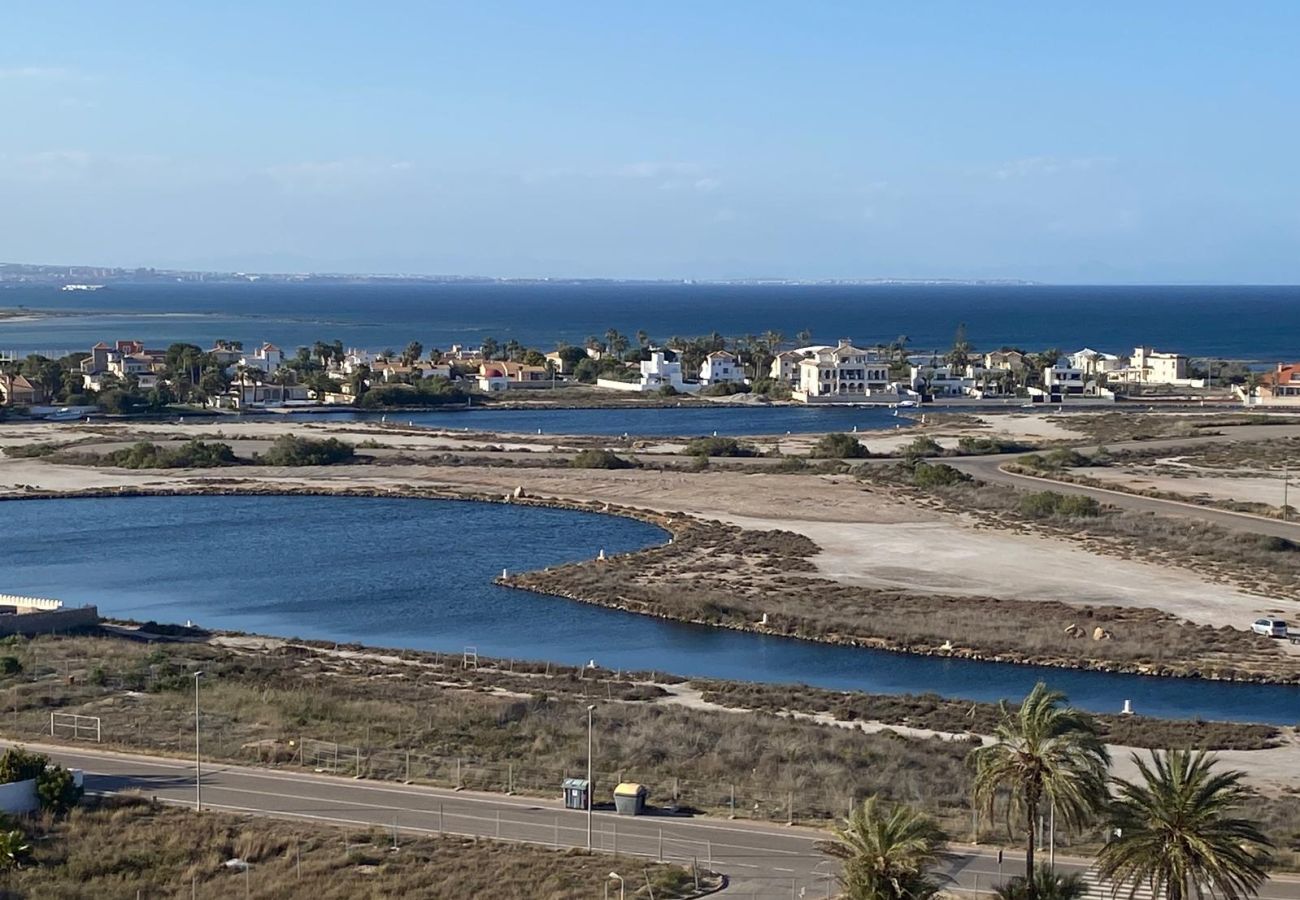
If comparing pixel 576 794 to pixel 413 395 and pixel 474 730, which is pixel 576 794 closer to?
pixel 474 730

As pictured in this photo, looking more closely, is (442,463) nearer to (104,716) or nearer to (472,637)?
(472,637)

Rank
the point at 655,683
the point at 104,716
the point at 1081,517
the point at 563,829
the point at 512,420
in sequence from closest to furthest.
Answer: the point at 563,829 < the point at 104,716 < the point at 655,683 < the point at 1081,517 < the point at 512,420

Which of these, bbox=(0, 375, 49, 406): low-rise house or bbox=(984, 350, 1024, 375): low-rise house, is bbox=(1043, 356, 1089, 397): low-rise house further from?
bbox=(0, 375, 49, 406): low-rise house

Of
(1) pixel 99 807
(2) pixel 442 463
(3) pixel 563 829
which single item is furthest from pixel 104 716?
(2) pixel 442 463

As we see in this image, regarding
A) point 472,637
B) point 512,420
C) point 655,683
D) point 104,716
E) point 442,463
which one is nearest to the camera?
point 104,716

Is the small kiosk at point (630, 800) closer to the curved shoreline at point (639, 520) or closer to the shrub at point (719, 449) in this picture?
the curved shoreline at point (639, 520)

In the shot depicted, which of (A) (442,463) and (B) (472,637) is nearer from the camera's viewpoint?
(B) (472,637)

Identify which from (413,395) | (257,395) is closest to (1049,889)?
(413,395)
